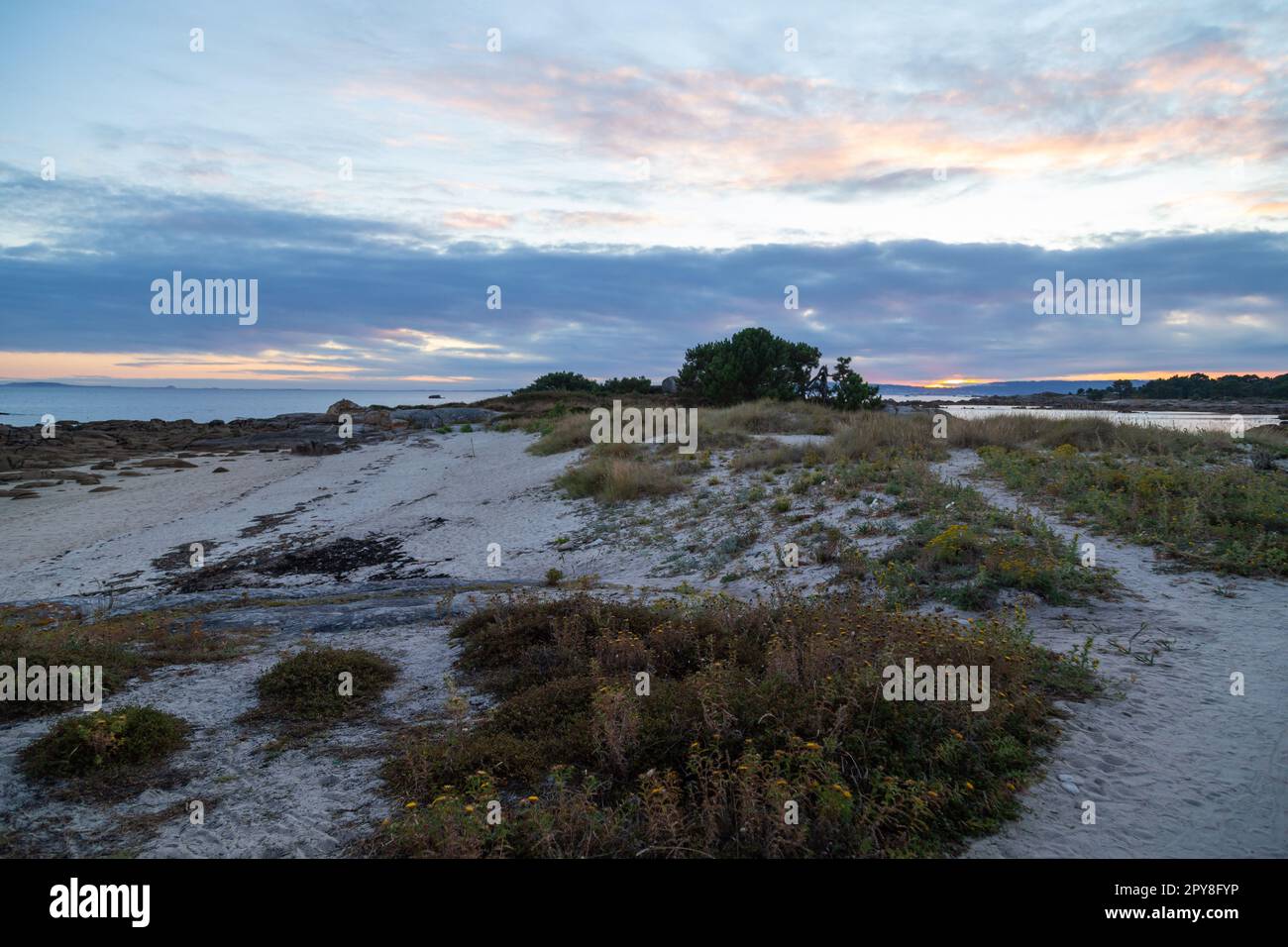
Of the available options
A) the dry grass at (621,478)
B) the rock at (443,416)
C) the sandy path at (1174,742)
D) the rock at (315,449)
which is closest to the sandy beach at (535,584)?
the sandy path at (1174,742)

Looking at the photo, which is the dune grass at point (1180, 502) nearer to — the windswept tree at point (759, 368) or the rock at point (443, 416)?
the windswept tree at point (759, 368)

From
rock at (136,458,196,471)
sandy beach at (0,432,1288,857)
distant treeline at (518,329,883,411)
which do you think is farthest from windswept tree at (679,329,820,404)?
rock at (136,458,196,471)

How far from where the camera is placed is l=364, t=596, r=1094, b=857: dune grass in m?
3.56

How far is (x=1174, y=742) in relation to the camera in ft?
15.6

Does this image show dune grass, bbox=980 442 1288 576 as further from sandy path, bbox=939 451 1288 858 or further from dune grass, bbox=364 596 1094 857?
dune grass, bbox=364 596 1094 857

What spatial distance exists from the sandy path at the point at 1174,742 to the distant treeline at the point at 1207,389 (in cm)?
4823

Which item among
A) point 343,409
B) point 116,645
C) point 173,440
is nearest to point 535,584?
point 116,645

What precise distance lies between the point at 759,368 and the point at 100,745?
36.4 meters

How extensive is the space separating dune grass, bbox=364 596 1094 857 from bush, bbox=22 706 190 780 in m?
1.85

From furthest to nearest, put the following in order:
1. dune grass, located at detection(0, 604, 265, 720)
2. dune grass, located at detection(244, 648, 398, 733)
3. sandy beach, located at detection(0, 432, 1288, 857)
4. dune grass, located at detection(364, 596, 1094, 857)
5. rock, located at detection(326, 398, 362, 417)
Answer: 1. rock, located at detection(326, 398, 362, 417)
2. dune grass, located at detection(0, 604, 265, 720)
3. dune grass, located at detection(244, 648, 398, 733)
4. sandy beach, located at detection(0, 432, 1288, 857)
5. dune grass, located at detection(364, 596, 1094, 857)
